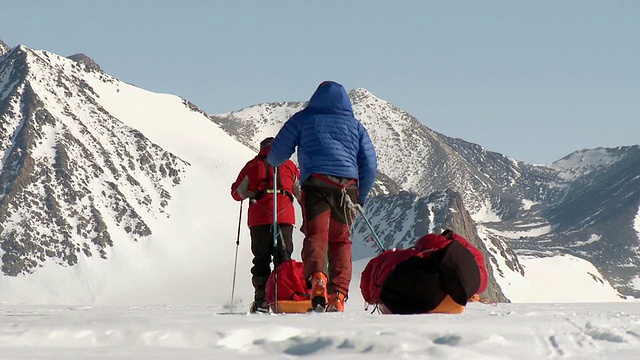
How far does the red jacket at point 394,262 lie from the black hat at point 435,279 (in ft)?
0.50

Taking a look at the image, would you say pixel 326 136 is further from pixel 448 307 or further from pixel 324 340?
pixel 324 340

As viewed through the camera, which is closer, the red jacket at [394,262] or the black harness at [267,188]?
the red jacket at [394,262]

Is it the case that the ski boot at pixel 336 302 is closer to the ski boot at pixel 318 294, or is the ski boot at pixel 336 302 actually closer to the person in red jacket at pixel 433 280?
the ski boot at pixel 318 294

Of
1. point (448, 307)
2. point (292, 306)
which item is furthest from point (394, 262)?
point (292, 306)

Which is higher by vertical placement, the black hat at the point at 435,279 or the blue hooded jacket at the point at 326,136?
the blue hooded jacket at the point at 326,136

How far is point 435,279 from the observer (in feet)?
24.8

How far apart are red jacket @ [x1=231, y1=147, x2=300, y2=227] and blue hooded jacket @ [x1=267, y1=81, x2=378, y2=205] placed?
1604mm

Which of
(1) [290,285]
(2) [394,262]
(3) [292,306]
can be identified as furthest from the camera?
(1) [290,285]

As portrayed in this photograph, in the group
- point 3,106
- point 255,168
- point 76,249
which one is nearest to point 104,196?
point 76,249

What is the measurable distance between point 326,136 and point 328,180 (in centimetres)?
47

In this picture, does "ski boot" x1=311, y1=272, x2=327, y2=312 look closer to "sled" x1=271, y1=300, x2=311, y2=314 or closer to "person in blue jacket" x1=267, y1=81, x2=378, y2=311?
"person in blue jacket" x1=267, y1=81, x2=378, y2=311

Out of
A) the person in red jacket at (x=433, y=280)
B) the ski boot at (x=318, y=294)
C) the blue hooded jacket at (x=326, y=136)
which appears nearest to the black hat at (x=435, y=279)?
the person in red jacket at (x=433, y=280)

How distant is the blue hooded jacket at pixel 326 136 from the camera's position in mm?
9711

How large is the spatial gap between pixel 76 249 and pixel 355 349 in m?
172
